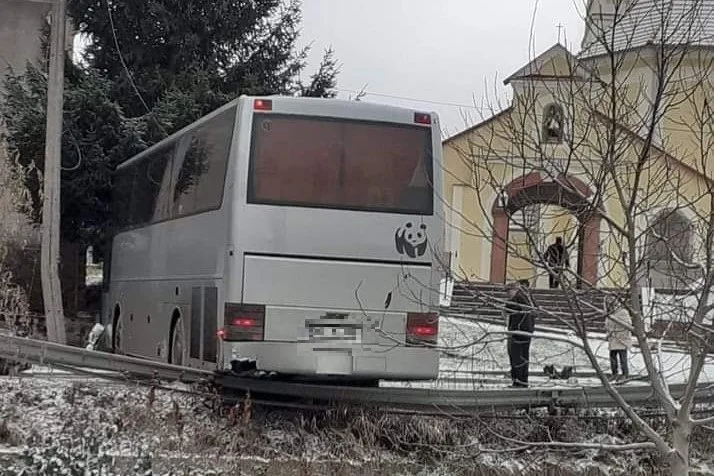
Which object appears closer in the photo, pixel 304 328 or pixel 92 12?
pixel 304 328

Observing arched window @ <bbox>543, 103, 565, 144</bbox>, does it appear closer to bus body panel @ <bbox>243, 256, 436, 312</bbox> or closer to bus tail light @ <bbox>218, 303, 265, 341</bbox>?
bus body panel @ <bbox>243, 256, 436, 312</bbox>

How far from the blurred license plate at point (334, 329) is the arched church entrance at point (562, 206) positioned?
3946mm

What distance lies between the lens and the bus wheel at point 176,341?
1292 cm

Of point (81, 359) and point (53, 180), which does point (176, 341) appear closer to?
point (81, 359)

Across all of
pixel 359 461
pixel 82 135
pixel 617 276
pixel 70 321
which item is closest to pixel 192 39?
pixel 82 135

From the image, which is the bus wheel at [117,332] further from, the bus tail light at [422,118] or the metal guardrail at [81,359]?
Result: the bus tail light at [422,118]

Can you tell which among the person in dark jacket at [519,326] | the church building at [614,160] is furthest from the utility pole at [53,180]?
the church building at [614,160]

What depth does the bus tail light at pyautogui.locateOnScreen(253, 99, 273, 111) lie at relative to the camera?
10875 millimetres

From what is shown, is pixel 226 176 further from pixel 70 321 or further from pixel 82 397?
pixel 70 321

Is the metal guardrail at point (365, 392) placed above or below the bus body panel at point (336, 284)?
below

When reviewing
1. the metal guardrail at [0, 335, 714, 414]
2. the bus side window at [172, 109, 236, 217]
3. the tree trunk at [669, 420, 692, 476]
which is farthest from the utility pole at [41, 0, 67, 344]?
the tree trunk at [669, 420, 692, 476]

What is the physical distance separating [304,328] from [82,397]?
2740mm

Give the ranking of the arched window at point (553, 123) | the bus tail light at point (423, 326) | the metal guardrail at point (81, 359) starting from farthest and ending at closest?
the bus tail light at point (423, 326) < the metal guardrail at point (81, 359) < the arched window at point (553, 123)

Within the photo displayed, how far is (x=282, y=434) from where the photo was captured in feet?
35.7
